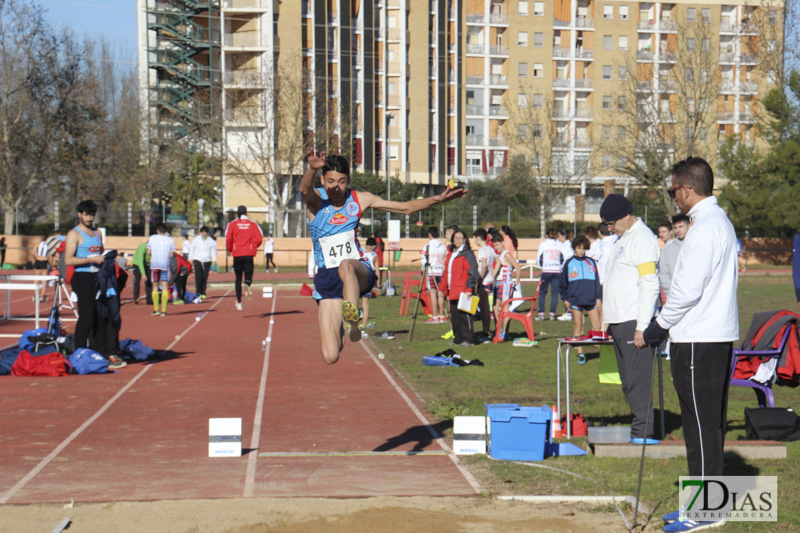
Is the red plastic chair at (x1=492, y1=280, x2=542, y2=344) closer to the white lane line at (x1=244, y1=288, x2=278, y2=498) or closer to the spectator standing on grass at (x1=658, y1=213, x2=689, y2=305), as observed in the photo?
the white lane line at (x1=244, y1=288, x2=278, y2=498)

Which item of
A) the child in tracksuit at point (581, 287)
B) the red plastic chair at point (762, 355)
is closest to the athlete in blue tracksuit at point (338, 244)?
the red plastic chair at point (762, 355)

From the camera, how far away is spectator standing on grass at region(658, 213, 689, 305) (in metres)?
8.92

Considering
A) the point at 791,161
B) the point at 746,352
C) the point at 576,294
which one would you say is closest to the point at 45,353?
the point at 576,294

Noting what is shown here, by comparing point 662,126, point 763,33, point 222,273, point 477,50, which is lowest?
point 222,273

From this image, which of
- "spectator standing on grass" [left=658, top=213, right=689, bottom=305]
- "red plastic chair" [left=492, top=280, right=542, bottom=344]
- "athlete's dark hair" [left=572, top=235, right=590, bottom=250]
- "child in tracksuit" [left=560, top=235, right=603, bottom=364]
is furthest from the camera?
"red plastic chair" [left=492, top=280, right=542, bottom=344]

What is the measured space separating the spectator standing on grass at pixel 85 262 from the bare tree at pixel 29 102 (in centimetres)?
4136

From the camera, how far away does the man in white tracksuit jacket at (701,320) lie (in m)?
5.48

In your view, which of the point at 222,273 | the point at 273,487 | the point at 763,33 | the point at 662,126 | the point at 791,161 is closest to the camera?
the point at 273,487

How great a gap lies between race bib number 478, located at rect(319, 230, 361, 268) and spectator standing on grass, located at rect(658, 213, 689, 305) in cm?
293

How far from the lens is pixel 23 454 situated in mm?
7637

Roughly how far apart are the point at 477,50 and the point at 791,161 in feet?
136

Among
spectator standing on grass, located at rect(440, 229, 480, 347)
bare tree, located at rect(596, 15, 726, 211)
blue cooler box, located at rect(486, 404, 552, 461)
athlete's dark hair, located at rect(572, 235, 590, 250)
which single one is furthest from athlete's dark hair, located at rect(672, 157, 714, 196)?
→ bare tree, located at rect(596, 15, 726, 211)

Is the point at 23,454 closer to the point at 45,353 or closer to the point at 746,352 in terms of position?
the point at 45,353

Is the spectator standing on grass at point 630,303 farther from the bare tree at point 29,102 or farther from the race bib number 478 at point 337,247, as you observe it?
the bare tree at point 29,102
